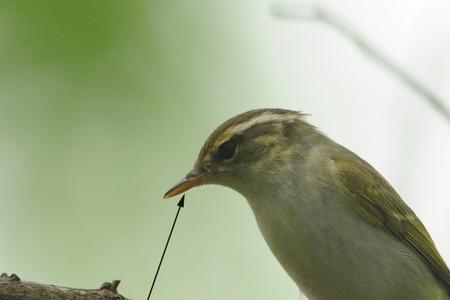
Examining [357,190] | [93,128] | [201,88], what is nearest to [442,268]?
[357,190]

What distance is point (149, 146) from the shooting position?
8227 mm

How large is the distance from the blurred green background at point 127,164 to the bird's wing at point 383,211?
1.79 m

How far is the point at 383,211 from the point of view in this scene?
19.9ft

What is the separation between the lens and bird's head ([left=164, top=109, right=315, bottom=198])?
580 centimetres

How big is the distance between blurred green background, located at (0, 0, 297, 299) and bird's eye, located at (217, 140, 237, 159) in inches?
52.9

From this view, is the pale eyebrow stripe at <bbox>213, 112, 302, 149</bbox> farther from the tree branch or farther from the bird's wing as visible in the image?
Answer: the tree branch

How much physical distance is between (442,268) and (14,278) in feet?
10.1

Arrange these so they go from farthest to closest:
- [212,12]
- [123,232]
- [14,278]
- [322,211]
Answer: [123,232] → [212,12] → [322,211] → [14,278]

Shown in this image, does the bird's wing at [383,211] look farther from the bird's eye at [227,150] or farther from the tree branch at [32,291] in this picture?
the tree branch at [32,291]

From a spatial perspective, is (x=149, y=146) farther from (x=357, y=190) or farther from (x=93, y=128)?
(x=357, y=190)

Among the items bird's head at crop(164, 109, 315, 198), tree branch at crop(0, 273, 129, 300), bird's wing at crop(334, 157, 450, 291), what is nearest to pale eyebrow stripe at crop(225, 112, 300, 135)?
bird's head at crop(164, 109, 315, 198)

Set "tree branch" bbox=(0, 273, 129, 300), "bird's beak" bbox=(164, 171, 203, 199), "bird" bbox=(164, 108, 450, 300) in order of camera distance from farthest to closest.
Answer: "bird's beak" bbox=(164, 171, 203, 199)
"bird" bbox=(164, 108, 450, 300)
"tree branch" bbox=(0, 273, 129, 300)

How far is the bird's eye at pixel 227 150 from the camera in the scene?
19.2 feet

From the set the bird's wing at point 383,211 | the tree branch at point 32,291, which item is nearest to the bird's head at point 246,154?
the bird's wing at point 383,211
